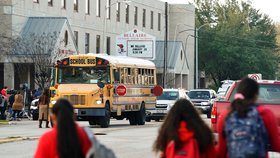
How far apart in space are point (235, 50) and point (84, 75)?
62.7 m

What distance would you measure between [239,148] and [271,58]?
8897cm

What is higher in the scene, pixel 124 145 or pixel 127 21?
pixel 127 21

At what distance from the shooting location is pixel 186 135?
27.1 feet

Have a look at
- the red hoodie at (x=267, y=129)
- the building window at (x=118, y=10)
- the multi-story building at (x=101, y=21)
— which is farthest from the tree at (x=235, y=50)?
the red hoodie at (x=267, y=129)

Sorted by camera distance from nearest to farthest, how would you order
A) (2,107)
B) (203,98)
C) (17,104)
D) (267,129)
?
(267,129), (17,104), (2,107), (203,98)

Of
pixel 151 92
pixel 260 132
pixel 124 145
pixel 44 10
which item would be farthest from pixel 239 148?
pixel 44 10

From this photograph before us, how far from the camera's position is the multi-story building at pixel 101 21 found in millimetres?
56231

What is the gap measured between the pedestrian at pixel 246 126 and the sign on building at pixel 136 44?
2198 inches

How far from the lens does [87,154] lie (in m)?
7.52

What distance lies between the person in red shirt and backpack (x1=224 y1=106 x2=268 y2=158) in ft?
4.83

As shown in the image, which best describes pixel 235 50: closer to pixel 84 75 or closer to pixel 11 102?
pixel 11 102

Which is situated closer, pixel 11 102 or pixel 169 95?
pixel 169 95

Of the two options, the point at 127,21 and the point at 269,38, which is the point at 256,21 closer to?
the point at 269,38

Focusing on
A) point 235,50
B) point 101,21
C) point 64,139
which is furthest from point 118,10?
point 64,139
